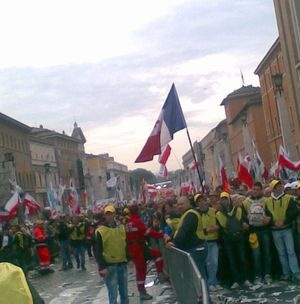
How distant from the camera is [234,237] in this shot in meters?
13.5

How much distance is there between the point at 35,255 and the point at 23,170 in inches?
2619

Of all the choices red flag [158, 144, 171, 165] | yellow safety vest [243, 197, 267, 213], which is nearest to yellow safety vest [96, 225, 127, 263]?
yellow safety vest [243, 197, 267, 213]

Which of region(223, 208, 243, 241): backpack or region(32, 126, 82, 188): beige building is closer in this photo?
region(223, 208, 243, 241): backpack

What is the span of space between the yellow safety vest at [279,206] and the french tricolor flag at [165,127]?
13.0ft

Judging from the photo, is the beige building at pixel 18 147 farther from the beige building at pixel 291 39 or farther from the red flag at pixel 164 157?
the red flag at pixel 164 157

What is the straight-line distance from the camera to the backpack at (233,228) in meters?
13.5

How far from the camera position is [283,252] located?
44.2ft

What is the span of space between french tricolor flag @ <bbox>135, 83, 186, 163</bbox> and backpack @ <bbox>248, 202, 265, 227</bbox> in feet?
12.6

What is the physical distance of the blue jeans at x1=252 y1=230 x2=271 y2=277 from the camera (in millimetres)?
13734

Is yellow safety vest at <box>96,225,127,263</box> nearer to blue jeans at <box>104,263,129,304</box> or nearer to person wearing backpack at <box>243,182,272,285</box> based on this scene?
blue jeans at <box>104,263,129,304</box>

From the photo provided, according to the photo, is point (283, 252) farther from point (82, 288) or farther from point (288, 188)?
point (82, 288)

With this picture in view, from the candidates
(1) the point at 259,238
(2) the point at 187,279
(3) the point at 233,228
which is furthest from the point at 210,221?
(2) the point at 187,279

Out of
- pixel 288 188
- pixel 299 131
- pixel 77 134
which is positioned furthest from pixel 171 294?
pixel 77 134

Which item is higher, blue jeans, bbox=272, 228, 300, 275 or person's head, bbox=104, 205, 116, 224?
person's head, bbox=104, 205, 116, 224
